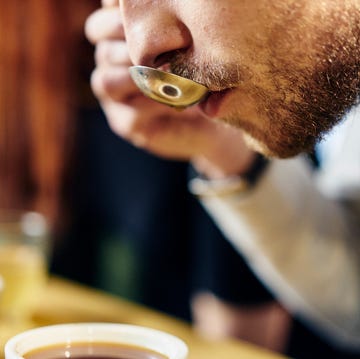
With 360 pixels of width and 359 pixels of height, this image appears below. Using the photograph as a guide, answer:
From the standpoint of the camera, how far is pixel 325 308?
4.26ft

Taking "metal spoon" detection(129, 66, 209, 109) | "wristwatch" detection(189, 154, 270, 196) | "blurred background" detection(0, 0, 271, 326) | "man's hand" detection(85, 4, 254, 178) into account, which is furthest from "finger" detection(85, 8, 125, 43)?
"blurred background" detection(0, 0, 271, 326)

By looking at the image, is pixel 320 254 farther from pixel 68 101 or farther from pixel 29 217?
pixel 68 101

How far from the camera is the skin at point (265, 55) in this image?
1.69 feet

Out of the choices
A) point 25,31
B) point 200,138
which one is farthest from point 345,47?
point 25,31

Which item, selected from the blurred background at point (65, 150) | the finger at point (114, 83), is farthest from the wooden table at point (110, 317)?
the blurred background at point (65, 150)

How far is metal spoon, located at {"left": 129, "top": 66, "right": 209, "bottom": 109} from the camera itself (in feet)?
1.86

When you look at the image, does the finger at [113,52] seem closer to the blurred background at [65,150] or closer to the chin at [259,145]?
the chin at [259,145]

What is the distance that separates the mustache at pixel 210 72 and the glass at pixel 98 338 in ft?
0.72

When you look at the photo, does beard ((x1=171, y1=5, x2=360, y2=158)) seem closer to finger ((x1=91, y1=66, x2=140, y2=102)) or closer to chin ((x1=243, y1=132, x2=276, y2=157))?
chin ((x1=243, y1=132, x2=276, y2=157))

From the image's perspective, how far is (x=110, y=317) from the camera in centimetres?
105

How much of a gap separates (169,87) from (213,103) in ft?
0.14

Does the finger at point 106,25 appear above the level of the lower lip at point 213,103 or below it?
above

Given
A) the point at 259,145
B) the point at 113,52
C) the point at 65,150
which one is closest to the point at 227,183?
the point at 113,52

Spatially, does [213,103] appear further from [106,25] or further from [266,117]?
[106,25]
